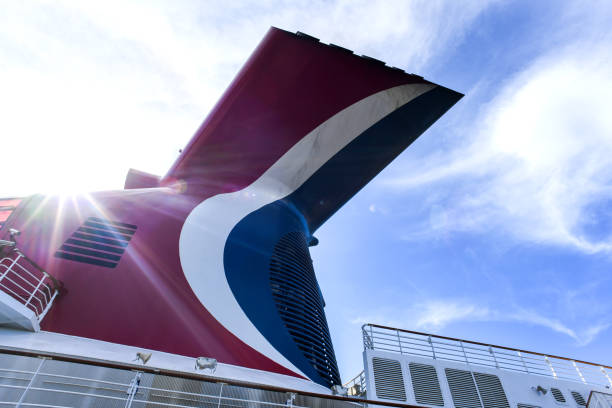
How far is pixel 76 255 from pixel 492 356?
6480 mm

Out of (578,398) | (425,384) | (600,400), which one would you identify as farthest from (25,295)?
(578,398)

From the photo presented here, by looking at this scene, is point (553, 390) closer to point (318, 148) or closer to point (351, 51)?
point (318, 148)

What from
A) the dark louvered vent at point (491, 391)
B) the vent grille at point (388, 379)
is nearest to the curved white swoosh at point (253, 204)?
the vent grille at point (388, 379)

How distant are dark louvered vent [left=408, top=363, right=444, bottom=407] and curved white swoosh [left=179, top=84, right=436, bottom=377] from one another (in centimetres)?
163

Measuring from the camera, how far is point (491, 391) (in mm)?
5316

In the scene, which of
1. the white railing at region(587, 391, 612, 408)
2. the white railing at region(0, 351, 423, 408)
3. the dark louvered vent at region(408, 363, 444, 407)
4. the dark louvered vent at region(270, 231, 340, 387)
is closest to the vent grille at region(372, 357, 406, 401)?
the dark louvered vent at region(408, 363, 444, 407)

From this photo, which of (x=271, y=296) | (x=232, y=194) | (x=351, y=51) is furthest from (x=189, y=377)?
(x=351, y=51)

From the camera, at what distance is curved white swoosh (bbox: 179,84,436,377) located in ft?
15.6

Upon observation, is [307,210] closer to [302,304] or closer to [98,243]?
[302,304]

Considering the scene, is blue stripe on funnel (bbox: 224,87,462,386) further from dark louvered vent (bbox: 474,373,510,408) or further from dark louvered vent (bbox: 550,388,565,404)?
dark louvered vent (bbox: 550,388,565,404)

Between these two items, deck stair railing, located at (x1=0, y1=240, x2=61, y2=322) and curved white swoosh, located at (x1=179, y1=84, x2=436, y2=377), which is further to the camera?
curved white swoosh, located at (x1=179, y1=84, x2=436, y2=377)

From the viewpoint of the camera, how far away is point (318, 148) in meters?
7.54

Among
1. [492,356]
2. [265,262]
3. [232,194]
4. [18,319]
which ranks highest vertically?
[232,194]

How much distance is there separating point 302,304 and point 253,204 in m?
2.17
